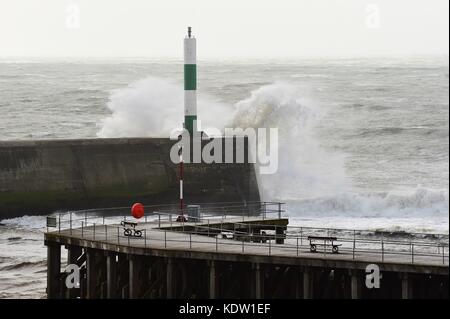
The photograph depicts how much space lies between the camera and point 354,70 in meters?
115

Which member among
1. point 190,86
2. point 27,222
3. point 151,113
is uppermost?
point 190,86

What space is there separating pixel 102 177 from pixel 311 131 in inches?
687

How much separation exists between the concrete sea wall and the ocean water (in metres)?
0.95

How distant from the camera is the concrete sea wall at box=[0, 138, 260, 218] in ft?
128

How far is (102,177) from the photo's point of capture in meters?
39.9

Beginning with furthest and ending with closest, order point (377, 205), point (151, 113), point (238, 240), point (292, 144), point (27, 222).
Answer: point (292, 144) → point (151, 113) → point (377, 205) → point (27, 222) → point (238, 240)

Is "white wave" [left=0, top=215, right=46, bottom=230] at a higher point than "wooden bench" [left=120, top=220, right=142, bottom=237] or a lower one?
lower

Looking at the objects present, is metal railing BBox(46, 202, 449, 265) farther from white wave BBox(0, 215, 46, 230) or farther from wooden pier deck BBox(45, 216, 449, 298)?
white wave BBox(0, 215, 46, 230)

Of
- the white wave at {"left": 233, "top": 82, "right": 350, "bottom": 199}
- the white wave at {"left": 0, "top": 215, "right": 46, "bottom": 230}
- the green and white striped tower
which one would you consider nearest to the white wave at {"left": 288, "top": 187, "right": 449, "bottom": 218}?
the white wave at {"left": 233, "top": 82, "right": 350, "bottom": 199}

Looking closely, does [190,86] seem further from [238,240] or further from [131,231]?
[131,231]

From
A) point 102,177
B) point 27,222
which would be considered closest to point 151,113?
point 102,177

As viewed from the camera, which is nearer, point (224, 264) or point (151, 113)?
point (224, 264)

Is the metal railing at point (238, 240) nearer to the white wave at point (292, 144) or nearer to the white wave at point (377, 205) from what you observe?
the white wave at point (377, 205)
